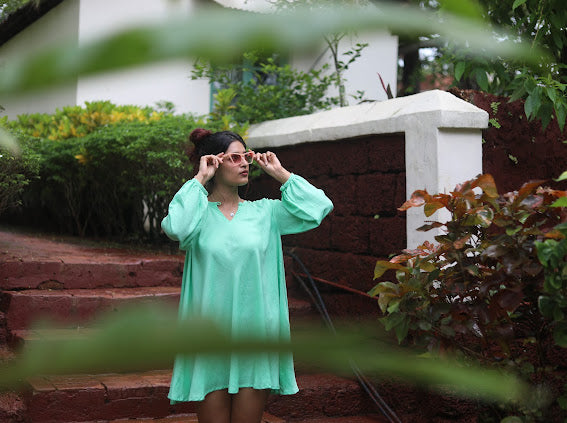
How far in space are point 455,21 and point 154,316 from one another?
18 cm

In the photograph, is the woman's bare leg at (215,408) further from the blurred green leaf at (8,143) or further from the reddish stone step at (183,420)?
the blurred green leaf at (8,143)

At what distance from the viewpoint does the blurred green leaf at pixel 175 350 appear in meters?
0.26

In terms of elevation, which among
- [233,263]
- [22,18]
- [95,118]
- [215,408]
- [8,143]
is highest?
[95,118]

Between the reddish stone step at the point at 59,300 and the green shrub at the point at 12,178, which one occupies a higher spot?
the green shrub at the point at 12,178

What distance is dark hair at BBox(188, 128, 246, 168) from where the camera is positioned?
11.4ft

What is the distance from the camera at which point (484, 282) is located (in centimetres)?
293

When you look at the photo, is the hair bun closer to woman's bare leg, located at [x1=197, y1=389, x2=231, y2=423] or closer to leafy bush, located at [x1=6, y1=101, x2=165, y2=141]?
woman's bare leg, located at [x1=197, y1=389, x2=231, y2=423]

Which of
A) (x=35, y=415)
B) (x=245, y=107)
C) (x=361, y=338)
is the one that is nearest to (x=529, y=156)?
(x=245, y=107)

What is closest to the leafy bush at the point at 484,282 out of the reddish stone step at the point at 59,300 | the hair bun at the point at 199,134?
the hair bun at the point at 199,134

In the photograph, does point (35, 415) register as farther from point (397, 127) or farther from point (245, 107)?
point (245, 107)

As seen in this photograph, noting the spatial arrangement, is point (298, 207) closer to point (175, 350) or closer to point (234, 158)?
point (234, 158)

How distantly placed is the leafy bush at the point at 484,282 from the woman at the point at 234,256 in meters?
0.51

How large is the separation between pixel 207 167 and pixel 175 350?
311 cm

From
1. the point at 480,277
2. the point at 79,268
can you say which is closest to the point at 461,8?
the point at 480,277
